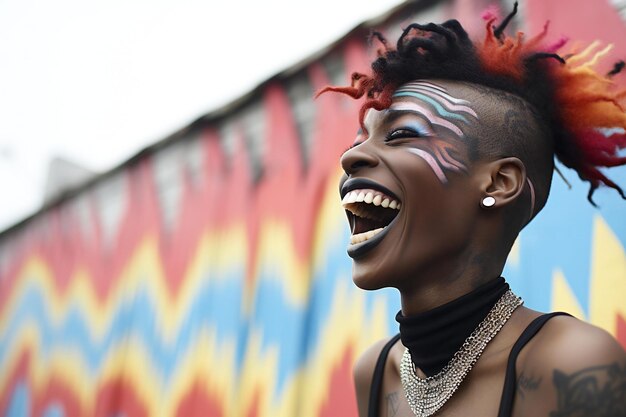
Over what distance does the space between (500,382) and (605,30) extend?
107 cm

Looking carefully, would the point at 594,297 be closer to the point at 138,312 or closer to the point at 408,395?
the point at 408,395

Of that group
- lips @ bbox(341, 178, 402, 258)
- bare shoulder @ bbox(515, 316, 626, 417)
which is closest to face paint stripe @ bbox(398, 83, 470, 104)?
lips @ bbox(341, 178, 402, 258)

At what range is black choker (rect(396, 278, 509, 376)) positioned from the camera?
51.9 inches

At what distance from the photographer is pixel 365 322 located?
2.26 meters

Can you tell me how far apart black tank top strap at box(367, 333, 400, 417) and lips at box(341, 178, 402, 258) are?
12.7 inches

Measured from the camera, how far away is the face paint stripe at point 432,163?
1330 millimetres

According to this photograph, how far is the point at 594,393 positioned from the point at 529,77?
0.65 meters

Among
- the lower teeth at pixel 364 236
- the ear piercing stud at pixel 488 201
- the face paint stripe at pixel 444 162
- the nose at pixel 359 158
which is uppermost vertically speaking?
the nose at pixel 359 158

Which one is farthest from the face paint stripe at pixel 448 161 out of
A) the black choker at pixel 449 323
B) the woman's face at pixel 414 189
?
the black choker at pixel 449 323

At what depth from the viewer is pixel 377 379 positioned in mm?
1563

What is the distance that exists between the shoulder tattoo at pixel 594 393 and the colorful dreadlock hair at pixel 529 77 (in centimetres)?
53

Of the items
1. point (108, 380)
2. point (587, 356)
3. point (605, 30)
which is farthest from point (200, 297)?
point (587, 356)

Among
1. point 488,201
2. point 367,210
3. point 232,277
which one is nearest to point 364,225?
point 367,210

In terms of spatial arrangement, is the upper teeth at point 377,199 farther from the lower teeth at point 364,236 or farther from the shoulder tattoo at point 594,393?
the shoulder tattoo at point 594,393
